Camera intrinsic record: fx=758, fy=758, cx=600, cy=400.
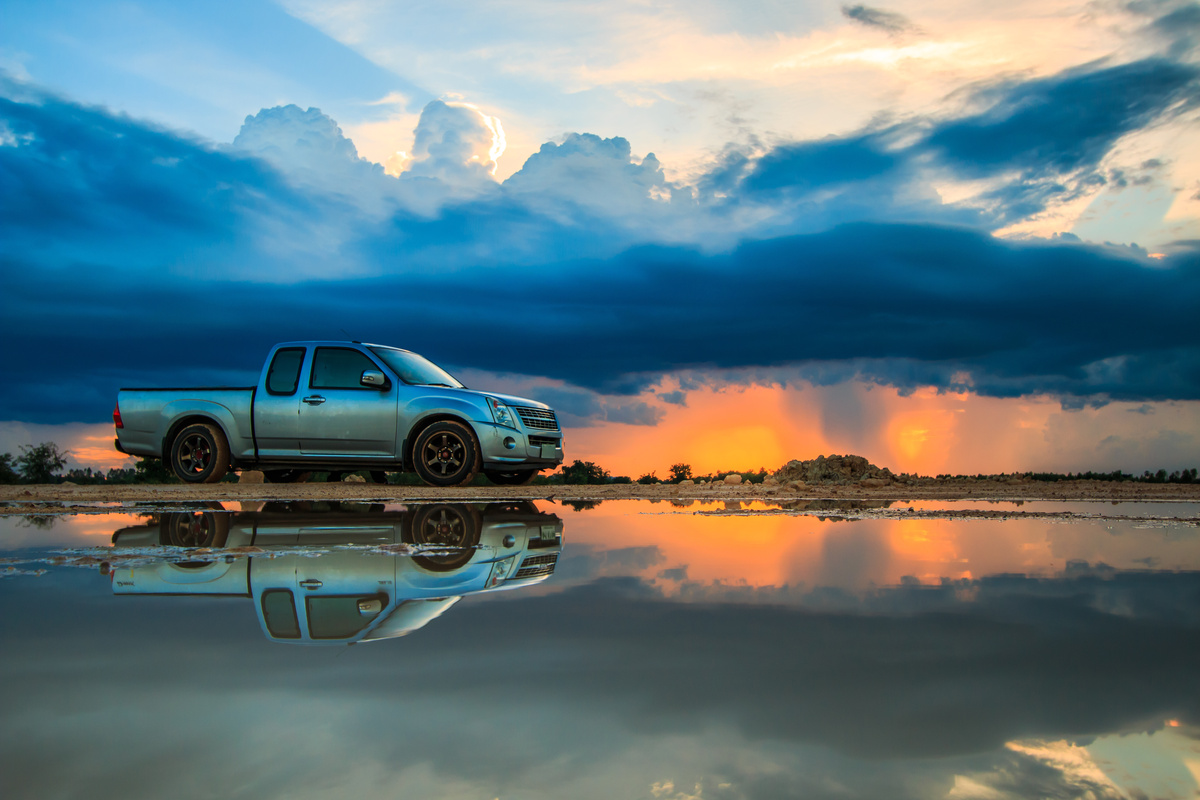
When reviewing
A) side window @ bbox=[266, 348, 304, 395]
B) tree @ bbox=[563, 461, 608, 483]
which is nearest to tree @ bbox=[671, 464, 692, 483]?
tree @ bbox=[563, 461, 608, 483]

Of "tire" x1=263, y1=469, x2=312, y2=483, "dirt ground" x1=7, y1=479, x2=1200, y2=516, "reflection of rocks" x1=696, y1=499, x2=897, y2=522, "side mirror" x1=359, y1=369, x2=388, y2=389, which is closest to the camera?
"reflection of rocks" x1=696, y1=499, x2=897, y2=522

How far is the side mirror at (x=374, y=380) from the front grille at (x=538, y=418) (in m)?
2.13

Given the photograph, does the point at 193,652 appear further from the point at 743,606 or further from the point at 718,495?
the point at 718,495

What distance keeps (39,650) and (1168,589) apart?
5.21 m

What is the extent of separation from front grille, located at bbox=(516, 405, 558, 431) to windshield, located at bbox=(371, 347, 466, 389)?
111 cm

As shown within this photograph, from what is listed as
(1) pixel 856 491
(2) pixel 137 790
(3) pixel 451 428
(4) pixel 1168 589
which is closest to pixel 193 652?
(2) pixel 137 790

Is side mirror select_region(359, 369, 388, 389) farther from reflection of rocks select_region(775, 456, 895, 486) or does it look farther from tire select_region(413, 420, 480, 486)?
reflection of rocks select_region(775, 456, 895, 486)

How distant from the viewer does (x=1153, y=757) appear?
1.90 metres

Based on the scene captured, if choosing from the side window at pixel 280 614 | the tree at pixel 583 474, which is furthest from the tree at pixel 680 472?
the side window at pixel 280 614

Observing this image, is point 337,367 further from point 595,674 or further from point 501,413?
point 595,674

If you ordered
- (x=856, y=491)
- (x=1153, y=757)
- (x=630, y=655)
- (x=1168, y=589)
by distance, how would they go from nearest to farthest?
(x=1153, y=757) < (x=630, y=655) < (x=1168, y=589) < (x=856, y=491)

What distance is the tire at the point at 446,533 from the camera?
4.50 meters

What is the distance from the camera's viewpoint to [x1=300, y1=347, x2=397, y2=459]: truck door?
1198 centimetres

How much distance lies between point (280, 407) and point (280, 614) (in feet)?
32.6
